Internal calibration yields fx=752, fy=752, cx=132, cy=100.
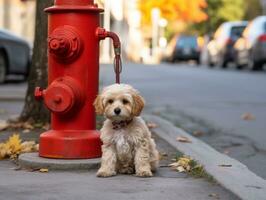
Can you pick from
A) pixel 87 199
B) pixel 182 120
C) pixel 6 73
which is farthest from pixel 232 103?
pixel 87 199

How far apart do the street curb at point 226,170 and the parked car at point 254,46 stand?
48.4 feet

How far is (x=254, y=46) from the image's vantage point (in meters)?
23.2

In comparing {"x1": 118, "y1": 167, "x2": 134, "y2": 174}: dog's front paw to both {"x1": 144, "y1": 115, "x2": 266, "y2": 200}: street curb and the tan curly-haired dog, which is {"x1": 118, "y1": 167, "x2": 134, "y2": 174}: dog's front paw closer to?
the tan curly-haired dog

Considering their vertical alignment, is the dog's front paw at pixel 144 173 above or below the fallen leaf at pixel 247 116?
above

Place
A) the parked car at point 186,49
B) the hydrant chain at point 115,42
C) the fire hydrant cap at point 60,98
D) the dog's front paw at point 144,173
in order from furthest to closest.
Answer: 1. the parked car at point 186,49
2. the hydrant chain at point 115,42
3. the fire hydrant cap at point 60,98
4. the dog's front paw at point 144,173

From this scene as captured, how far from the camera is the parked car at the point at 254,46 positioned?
22578mm

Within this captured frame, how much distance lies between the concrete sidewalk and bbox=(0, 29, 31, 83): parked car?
1008cm

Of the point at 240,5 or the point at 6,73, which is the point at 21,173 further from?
the point at 240,5

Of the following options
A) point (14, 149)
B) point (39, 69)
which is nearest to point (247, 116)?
point (39, 69)

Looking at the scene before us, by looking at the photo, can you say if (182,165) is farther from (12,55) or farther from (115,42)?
(12,55)

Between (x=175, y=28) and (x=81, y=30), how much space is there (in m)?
73.3

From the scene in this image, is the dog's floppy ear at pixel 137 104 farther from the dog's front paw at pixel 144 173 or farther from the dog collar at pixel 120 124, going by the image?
the dog's front paw at pixel 144 173

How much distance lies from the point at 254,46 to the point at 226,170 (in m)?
17.6

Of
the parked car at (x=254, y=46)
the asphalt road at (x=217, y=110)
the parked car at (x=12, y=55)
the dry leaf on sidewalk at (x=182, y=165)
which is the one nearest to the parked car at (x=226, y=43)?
the parked car at (x=254, y=46)
